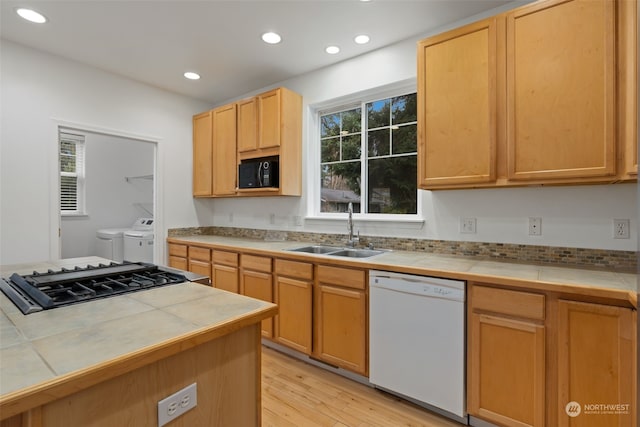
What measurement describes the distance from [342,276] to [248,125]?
2.07 metres

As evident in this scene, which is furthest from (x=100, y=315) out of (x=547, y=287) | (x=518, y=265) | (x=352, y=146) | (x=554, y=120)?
(x=352, y=146)

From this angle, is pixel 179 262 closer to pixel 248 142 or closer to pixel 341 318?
pixel 248 142

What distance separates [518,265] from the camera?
1.97 meters

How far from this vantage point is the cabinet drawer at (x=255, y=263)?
9.15 feet


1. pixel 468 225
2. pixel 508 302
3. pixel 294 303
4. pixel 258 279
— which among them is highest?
pixel 468 225

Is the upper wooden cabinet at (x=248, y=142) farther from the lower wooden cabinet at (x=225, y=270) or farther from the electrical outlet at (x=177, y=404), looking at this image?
the electrical outlet at (x=177, y=404)

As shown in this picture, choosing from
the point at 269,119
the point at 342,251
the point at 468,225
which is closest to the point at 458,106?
the point at 468,225

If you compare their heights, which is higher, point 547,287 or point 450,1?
point 450,1

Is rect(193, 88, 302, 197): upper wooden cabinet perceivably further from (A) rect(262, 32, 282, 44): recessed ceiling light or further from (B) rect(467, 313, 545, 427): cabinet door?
(B) rect(467, 313, 545, 427): cabinet door

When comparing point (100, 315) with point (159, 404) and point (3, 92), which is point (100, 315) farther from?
point (3, 92)

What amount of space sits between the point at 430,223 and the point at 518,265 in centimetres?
72

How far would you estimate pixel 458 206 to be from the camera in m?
2.41

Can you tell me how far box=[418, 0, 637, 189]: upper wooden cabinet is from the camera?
→ 5.36ft

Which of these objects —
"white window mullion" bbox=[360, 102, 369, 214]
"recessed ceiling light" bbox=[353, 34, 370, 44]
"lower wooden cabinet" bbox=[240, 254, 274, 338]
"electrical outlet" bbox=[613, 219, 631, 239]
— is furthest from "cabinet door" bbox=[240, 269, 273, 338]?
"electrical outlet" bbox=[613, 219, 631, 239]
